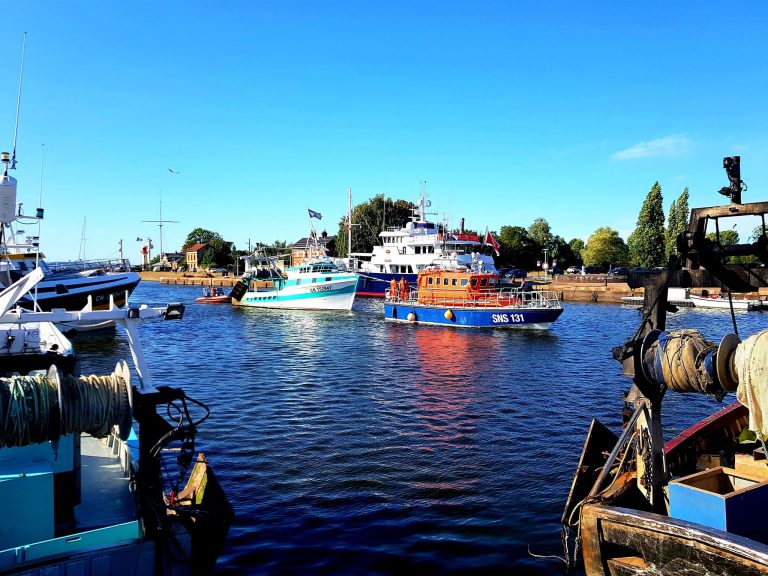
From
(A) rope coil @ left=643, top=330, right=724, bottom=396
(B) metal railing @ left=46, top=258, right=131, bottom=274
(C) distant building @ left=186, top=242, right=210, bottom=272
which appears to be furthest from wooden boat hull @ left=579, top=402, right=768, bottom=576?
(C) distant building @ left=186, top=242, right=210, bottom=272

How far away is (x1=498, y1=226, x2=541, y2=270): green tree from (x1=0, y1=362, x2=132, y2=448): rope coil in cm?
10782

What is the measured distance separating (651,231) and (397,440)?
85.4 meters

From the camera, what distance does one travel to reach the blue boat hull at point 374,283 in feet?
241

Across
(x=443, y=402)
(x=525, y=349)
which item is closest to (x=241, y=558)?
(x=443, y=402)

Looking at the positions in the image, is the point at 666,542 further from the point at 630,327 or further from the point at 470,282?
the point at 630,327

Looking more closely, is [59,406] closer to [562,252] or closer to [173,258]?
[562,252]

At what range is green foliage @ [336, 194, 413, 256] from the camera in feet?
358

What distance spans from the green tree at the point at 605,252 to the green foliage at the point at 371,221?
39101 millimetres

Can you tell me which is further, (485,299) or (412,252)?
(412,252)

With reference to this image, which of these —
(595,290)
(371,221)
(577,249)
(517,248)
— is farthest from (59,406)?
(577,249)

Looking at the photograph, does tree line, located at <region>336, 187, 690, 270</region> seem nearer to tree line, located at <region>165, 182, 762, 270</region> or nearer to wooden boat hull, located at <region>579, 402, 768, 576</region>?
tree line, located at <region>165, 182, 762, 270</region>

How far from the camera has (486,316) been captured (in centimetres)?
4009

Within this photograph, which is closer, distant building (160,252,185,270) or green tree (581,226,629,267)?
green tree (581,226,629,267)

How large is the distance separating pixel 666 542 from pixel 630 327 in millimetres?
40209
